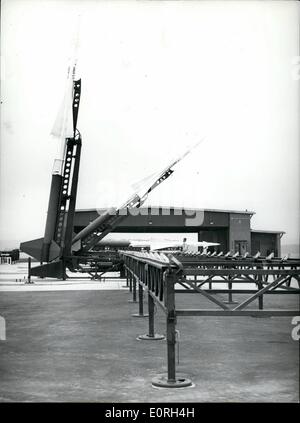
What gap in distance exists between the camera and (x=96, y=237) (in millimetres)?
27797

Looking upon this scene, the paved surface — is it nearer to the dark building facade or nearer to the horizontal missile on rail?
the horizontal missile on rail

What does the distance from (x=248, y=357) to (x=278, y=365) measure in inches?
29.1

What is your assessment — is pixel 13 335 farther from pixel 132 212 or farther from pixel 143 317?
pixel 132 212

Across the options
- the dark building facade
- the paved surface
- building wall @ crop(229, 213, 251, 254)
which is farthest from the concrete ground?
building wall @ crop(229, 213, 251, 254)

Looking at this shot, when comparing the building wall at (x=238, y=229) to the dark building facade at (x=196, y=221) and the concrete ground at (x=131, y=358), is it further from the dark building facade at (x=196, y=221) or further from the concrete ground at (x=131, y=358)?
the concrete ground at (x=131, y=358)

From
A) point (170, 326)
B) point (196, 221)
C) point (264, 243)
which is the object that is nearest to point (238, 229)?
point (196, 221)

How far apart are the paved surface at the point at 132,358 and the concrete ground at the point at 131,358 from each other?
0.01 metres

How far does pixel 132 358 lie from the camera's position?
859 cm

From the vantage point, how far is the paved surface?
645 centimetres

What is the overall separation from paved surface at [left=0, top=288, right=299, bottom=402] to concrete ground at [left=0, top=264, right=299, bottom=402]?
0.04 feet

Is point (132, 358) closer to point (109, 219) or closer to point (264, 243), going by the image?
point (109, 219)

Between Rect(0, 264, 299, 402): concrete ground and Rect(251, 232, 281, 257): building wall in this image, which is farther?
Rect(251, 232, 281, 257): building wall
